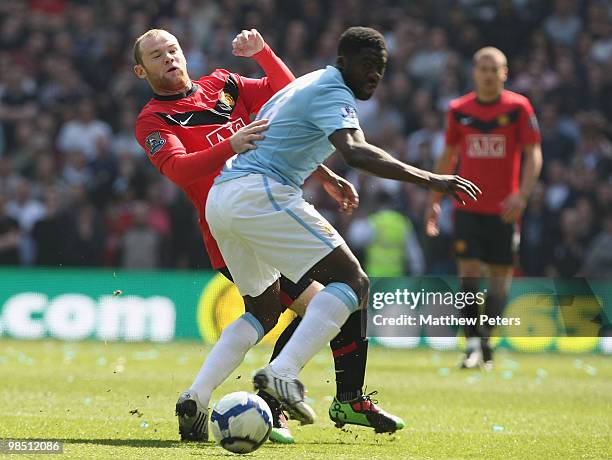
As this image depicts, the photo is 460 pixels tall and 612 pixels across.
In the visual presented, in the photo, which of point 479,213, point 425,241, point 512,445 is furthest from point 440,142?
point 512,445

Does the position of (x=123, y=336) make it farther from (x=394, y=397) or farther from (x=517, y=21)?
(x=517, y=21)

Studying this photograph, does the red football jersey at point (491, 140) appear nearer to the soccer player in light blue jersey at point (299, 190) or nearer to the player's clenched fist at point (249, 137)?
the soccer player in light blue jersey at point (299, 190)

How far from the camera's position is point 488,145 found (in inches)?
482

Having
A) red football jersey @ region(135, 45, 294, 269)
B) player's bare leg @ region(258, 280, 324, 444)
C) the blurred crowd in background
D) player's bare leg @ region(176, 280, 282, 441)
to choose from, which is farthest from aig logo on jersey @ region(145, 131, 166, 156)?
the blurred crowd in background

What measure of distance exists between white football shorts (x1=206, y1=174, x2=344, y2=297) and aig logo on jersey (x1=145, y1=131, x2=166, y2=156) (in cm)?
72

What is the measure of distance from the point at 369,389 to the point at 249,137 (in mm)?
3810

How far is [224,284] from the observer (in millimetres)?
15289

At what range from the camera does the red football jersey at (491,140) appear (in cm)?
1218

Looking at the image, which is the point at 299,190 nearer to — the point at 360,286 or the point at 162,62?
the point at 360,286

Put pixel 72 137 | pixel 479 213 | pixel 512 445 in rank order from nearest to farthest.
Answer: pixel 512 445
pixel 479 213
pixel 72 137

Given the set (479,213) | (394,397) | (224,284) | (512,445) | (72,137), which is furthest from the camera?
(72,137)

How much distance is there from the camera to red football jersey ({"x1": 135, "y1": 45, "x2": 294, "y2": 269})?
6887 mm

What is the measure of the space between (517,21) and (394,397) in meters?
11.1

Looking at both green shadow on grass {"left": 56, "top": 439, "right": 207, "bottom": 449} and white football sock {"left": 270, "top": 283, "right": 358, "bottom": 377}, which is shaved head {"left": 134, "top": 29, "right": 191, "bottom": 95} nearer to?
white football sock {"left": 270, "top": 283, "right": 358, "bottom": 377}
